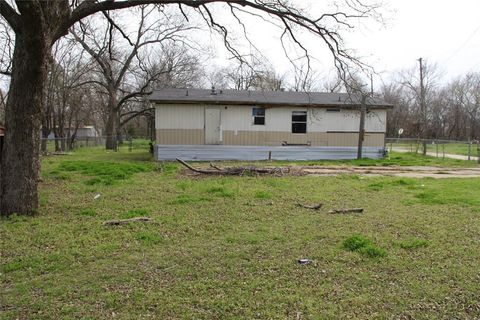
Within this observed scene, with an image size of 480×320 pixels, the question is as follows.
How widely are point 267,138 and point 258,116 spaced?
127cm

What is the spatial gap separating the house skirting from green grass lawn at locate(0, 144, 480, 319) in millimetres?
10814

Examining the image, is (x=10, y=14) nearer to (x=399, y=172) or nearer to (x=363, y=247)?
(x=363, y=247)

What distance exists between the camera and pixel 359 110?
20.8 m

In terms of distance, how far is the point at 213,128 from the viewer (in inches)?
773

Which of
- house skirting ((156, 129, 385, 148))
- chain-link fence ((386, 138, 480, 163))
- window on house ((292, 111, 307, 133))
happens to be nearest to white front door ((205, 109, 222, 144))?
house skirting ((156, 129, 385, 148))

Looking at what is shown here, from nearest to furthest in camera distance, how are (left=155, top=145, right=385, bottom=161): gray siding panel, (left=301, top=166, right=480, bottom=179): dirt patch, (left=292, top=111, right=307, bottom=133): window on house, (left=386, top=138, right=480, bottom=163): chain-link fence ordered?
(left=301, top=166, right=480, bottom=179): dirt patch < (left=155, top=145, right=385, bottom=161): gray siding panel < (left=292, top=111, right=307, bottom=133): window on house < (left=386, top=138, right=480, bottom=163): chain-link fence

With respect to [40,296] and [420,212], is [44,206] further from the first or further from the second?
[420,212]

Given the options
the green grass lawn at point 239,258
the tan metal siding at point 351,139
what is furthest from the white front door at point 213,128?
the green grass lawn at point 239,258

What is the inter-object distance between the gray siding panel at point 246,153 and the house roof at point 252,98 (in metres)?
2.31

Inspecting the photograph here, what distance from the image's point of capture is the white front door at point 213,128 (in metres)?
19.5

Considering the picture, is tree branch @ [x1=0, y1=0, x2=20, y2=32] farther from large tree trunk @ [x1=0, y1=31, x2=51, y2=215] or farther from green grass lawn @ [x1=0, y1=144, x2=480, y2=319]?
green grass lawn @ [x1=0, y1=144, x2=480, y2=319]

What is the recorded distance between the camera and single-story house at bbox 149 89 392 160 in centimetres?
1894

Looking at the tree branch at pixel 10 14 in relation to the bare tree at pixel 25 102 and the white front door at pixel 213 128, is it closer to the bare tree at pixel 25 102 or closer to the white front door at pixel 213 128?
the bare tree at pixel 25 102

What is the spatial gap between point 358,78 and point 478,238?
5039 mm
